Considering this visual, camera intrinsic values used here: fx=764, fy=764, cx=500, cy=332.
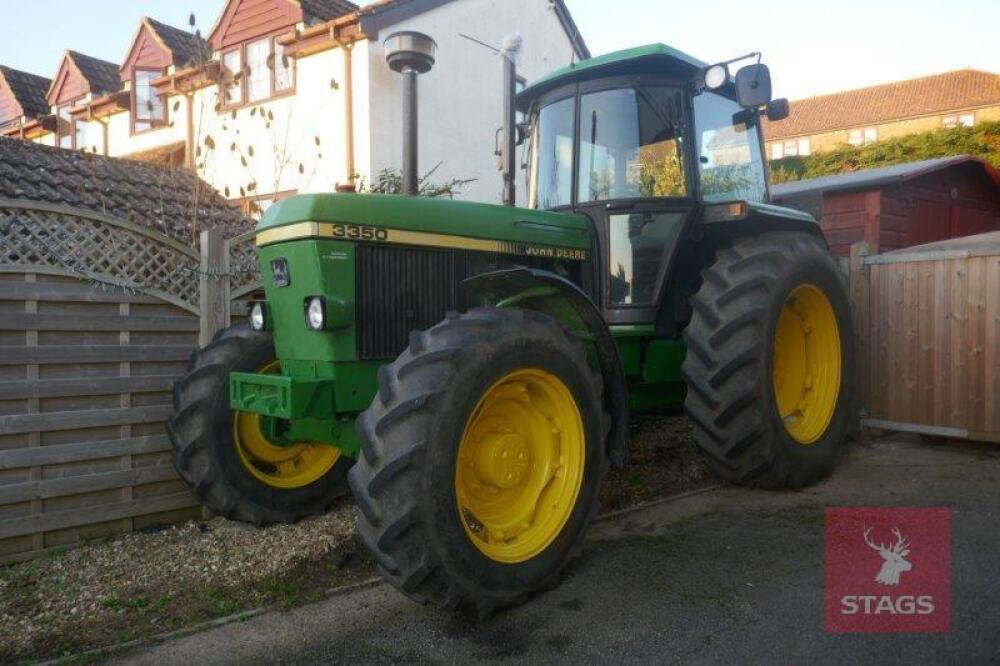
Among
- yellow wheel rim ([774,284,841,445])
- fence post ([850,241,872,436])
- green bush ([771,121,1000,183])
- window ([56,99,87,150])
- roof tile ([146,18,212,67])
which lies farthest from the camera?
green bush ([771,121,1000,183])

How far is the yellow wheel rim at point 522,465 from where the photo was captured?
3232 millimetres

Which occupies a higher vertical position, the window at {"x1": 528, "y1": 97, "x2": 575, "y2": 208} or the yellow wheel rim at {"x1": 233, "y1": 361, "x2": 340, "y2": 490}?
the window at {"x1": 528, "y1": 97, "x2": 575, "y2": 208}

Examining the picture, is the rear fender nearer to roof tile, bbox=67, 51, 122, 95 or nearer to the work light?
the work light

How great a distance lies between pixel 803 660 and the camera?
2.64 metres

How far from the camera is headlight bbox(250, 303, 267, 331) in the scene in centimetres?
394

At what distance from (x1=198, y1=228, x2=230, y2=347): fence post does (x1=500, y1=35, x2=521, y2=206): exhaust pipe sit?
1.84 metres

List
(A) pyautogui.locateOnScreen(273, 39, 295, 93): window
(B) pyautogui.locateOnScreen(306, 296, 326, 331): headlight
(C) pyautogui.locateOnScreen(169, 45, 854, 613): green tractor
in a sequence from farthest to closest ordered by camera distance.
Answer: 1. (A) pyautogui.locateOnScreen(273, 39, 295, 93): window
2. (B) pyautogui.locateOnScreen(306, 296, 326, 331): headlight
3. (C) pyautogui.locateOnScreen(169, 45, 854, 613): green tractor

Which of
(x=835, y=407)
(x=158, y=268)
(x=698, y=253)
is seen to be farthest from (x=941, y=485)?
(x=158, y=268)

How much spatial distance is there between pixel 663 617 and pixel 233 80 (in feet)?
41.5

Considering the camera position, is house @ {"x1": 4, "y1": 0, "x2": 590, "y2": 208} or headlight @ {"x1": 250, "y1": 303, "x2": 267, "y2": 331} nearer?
headlight @ {"x1": 250, "y1": 303, "x2": 267, "y2": 331}

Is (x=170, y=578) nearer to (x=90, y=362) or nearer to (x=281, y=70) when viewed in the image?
(x=90, y=362)

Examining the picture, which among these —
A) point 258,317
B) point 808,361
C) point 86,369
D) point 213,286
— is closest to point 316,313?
point 258,317

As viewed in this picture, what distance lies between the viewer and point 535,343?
3.21m

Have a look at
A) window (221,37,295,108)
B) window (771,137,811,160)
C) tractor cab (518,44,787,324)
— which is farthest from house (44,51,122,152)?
window (771,137,811,160)
